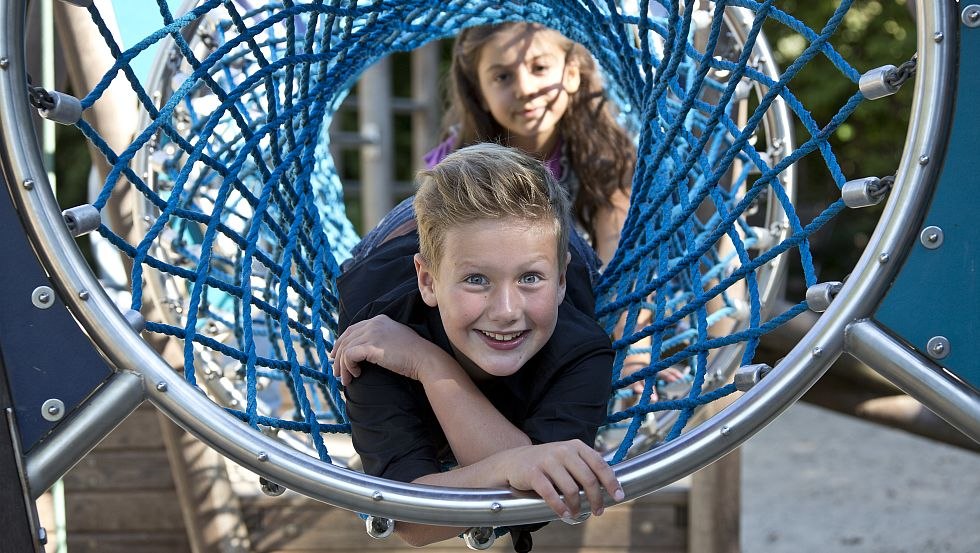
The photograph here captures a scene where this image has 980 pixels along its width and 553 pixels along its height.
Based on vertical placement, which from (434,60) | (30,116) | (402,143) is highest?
(30,116)

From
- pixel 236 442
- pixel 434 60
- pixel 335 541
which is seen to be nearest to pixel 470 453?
pixel 236 442

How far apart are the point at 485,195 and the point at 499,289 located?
0.09m

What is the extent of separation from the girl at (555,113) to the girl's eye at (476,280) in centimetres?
87

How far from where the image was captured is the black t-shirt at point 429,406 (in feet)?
3.51

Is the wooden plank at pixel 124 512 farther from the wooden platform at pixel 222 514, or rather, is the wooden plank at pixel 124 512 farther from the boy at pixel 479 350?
the boy at pixel 479 350

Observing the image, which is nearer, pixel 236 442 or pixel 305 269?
pixel 236 442

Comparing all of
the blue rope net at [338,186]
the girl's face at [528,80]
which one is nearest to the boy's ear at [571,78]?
the girl's face at [528,80]

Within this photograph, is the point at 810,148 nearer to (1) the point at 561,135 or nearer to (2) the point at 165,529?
(1) the point at 561,135

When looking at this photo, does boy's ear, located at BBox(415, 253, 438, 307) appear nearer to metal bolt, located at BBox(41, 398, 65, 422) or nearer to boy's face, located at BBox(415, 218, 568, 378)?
boy's face, located at BBox(415, 218, 568, 378)

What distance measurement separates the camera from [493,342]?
1.07 metres

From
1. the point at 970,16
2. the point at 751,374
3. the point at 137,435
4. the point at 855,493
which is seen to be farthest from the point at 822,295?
the point at 855,493

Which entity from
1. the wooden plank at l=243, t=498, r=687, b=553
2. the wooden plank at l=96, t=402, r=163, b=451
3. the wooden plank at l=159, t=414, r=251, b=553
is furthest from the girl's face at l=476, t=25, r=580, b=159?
the wooden plank at l=96, t=402, r=163, b=451

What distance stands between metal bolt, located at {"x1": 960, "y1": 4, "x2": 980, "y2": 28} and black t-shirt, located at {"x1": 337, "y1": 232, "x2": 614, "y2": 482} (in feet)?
1.51

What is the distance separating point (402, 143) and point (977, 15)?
560 centimetres
